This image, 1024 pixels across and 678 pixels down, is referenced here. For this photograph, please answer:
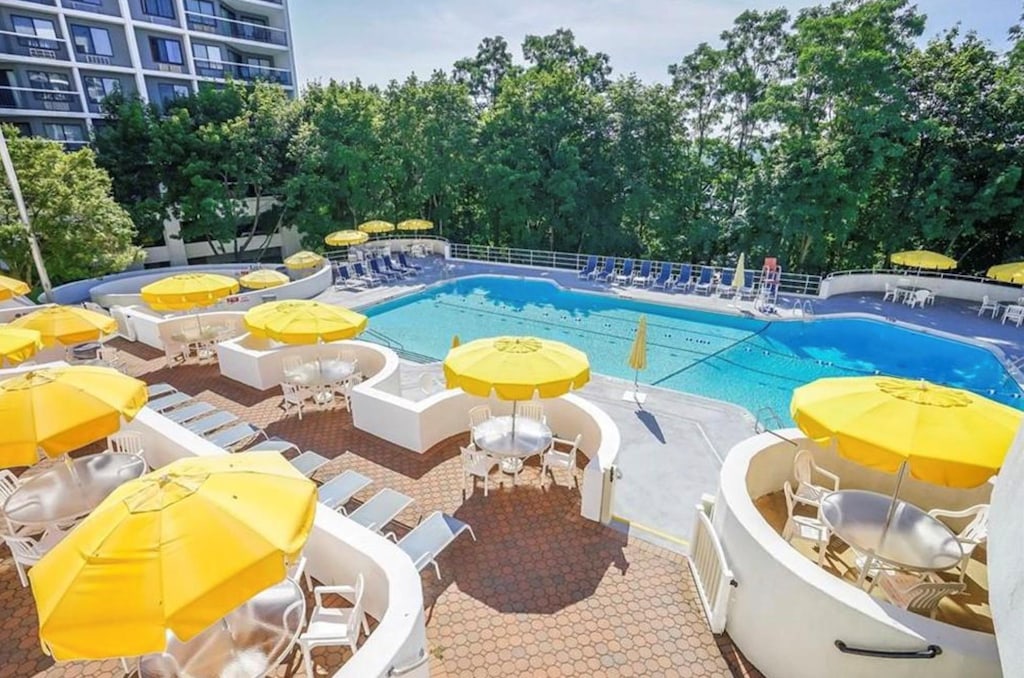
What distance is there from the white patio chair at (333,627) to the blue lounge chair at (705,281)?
61.7 ft

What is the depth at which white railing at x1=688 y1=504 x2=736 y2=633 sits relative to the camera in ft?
16.6

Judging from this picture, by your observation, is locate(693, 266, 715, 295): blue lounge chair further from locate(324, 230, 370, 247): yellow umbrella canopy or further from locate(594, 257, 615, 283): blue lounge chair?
locate(324, 230, 370, 247): yellow umbrella canopy

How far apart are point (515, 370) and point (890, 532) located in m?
4.51

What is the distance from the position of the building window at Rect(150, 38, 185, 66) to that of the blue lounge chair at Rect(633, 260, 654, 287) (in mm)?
30078

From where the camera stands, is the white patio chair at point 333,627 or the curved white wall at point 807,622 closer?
the curved white wall at point 807,622

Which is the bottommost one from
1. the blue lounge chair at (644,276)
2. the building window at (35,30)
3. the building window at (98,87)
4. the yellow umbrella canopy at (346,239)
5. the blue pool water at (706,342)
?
the blue pool water at (706,342)

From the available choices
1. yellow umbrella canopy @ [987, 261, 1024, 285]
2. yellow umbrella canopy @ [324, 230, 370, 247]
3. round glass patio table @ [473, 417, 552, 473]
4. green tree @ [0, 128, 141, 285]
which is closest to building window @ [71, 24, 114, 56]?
green tree @ [0, 128, 141, 285]

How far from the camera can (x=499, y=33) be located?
37344 millimetres

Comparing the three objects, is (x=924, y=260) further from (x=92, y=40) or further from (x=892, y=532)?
(x=92, y=40)

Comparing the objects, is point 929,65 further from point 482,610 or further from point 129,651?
point 129,651

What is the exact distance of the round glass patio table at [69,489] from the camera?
5.78m

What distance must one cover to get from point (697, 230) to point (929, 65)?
10557mm

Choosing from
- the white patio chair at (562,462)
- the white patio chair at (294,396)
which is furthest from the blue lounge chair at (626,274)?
the white patio chair at (562,462)

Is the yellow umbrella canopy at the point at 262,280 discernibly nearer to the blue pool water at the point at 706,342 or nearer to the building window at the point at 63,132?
the blue pool water at the point at 706,342
